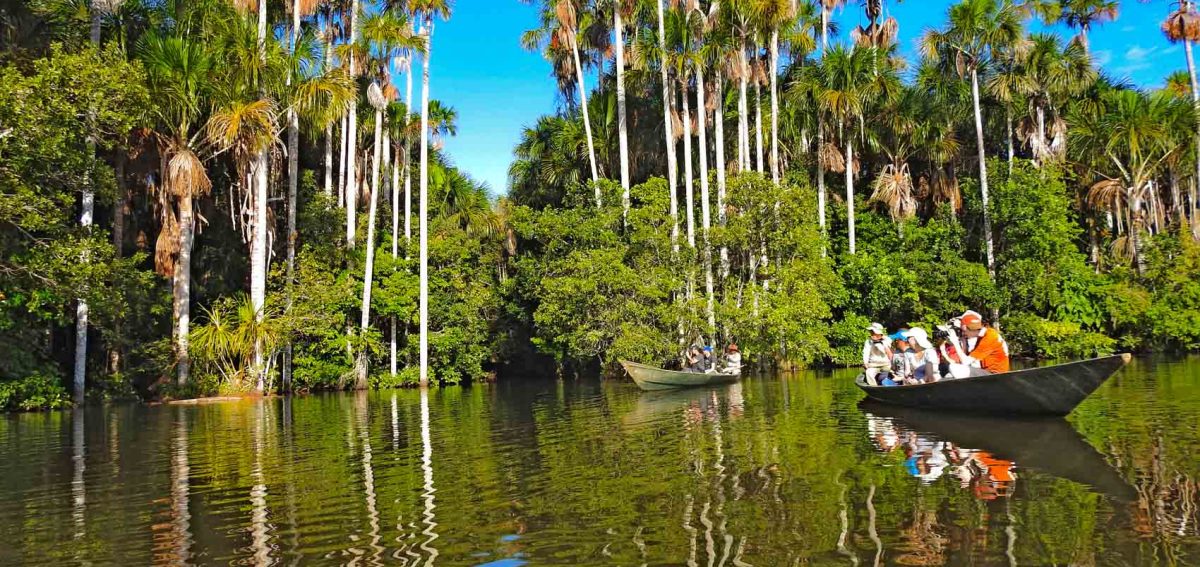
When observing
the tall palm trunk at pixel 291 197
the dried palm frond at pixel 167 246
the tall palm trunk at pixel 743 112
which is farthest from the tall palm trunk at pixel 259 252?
the tall palm trunk at pixel 743 112

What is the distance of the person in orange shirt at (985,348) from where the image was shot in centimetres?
1275

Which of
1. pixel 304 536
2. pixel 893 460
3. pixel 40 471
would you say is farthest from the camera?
pixel 40 471

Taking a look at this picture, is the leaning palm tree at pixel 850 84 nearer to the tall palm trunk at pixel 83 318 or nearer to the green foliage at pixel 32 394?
the tall palm trunk at pixel 83 318

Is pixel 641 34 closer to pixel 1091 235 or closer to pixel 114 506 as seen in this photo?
pixel 1091 235

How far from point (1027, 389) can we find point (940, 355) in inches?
128

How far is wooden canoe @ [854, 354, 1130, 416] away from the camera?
10.5 meters

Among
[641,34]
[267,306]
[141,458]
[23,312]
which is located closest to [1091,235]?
[641,34]

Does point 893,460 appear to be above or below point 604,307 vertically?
below

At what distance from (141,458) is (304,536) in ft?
22.4

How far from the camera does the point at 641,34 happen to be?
34531mm

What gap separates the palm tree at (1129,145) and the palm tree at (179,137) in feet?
120

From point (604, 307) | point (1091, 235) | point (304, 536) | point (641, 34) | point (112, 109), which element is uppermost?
point (641, 34)

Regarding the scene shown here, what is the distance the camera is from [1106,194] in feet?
112

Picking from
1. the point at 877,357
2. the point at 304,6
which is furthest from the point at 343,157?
the point at 877,357
